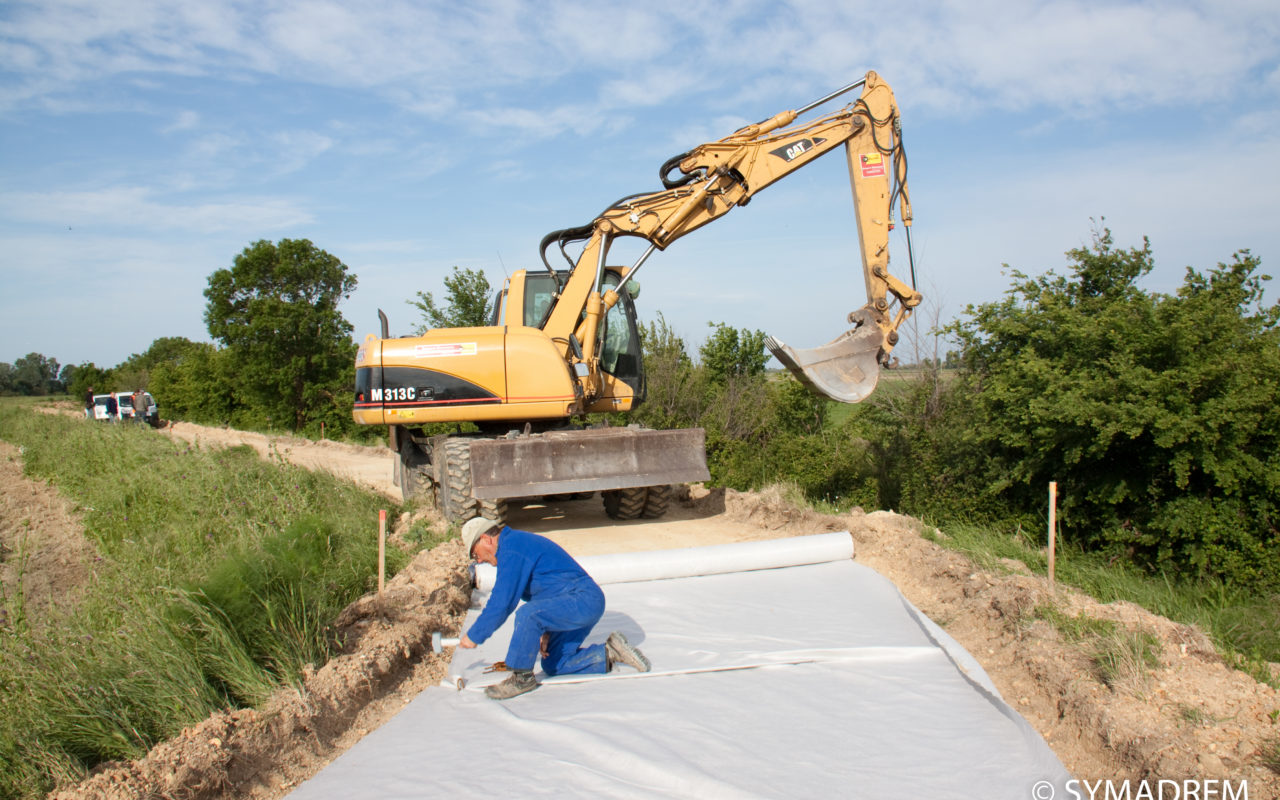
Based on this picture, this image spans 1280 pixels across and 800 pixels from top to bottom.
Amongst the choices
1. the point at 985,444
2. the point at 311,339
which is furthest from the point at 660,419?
the point at 311,339

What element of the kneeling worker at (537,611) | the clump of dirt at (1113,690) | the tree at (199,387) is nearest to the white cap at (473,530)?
the kneeling worker at (537,611)

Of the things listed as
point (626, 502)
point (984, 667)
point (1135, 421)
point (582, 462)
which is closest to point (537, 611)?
point (984, 667)

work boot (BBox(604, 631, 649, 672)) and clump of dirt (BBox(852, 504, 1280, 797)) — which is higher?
work boot (BBox(604, 631, 649, 672))

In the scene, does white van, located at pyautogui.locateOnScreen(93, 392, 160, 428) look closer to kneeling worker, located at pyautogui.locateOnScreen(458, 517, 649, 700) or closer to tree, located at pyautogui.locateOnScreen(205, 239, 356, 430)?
tree, located at pyautogui.locateOnScreen(205, 239, 356, 430)

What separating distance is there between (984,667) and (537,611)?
3.00m

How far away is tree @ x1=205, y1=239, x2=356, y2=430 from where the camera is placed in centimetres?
3125

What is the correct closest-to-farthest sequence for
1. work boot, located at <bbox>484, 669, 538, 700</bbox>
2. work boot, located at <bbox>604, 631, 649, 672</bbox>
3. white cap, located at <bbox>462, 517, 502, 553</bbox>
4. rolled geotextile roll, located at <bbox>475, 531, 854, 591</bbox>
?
work boot, located at <bbox>484, 669, 538, 700</bbox>, white cap, located at <bbox>462, 517, 502, 553</bbox>, work boot, located at <bbox>604, 631, 649, 672</bbox>, rolled geotextile roll, located at <bbox>475, 531, 854, 591</bbox>

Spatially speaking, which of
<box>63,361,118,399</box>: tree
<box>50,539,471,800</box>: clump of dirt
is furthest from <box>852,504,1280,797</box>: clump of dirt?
<box>63,361,118,399</box>: tree

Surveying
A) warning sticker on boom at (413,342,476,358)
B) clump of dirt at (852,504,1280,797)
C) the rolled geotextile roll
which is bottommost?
clump of dirt at (852,504,1280,797)

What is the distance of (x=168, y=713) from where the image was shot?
13.5 feet

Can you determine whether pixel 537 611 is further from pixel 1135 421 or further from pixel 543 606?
pixel 1135 421

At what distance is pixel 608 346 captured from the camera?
10.6m

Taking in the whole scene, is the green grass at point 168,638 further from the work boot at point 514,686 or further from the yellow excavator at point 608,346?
the yellow excavator at point 608,346

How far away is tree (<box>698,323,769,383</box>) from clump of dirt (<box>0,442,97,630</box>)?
13.0m
